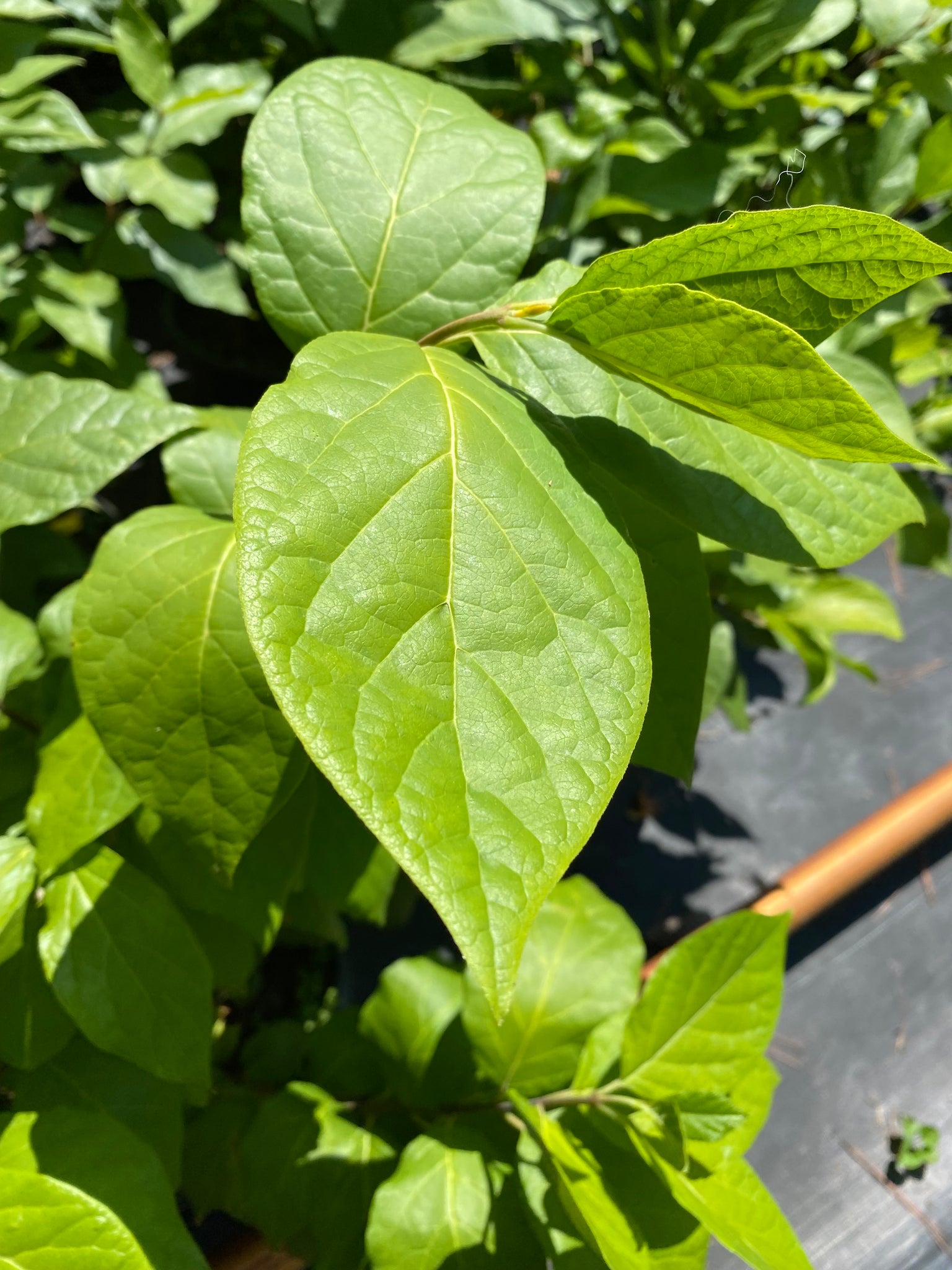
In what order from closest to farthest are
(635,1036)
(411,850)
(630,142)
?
(411,850), (635,1036), (630,142)

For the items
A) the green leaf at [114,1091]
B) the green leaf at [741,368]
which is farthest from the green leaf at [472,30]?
the green leaf at [114,1091]

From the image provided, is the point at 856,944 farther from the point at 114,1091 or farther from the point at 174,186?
the point at 174,186

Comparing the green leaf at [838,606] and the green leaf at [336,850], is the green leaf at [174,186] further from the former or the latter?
the green leaf at [838,606]

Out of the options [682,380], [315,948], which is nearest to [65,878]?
[682,380]

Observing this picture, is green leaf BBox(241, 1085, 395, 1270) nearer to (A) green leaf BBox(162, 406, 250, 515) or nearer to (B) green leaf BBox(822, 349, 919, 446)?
(A) green leaf BBox(162, 406, 250, 515)

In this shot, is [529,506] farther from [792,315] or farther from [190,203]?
[190,203]

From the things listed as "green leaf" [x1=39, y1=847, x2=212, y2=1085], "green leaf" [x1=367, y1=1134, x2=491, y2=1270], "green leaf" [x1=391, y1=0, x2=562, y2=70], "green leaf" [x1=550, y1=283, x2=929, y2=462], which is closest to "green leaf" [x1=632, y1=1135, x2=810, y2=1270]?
"green leaf" [x1=367, y1=1134, x2=491, y2=1270]
